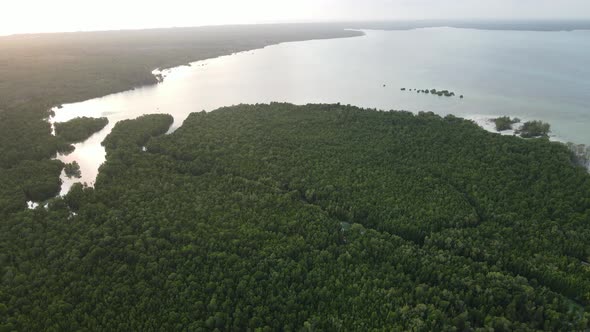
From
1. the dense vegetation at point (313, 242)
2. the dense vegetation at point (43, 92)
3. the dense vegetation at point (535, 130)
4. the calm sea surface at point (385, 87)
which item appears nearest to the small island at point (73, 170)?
the dense vegetation at point (43, 92)

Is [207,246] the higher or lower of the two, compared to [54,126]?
lower

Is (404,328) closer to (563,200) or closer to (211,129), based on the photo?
(563,200)

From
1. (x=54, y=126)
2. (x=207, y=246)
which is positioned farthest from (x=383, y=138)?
(x=54, y=126)

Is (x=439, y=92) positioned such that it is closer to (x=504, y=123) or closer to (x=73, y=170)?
(x=504, y=123)

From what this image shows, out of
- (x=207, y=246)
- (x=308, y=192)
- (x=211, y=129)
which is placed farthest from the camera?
(x=211, y=129)

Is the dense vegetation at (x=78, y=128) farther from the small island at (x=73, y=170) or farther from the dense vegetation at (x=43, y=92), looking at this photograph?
the small island at (x=73, y=170)

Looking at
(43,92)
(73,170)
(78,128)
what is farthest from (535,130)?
(43,92)
